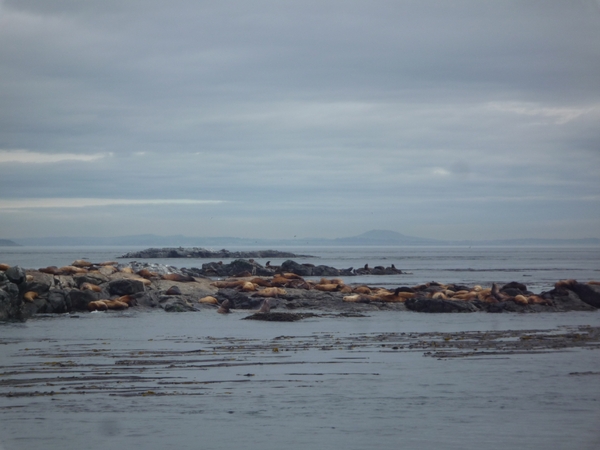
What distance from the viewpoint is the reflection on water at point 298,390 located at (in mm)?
9016

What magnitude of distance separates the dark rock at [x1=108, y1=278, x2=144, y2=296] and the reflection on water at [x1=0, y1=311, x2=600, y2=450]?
8628 millimetres

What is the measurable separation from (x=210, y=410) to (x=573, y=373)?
6984 millimetres

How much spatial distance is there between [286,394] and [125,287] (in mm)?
18357

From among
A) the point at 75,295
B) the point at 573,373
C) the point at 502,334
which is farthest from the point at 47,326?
the point at 573,373

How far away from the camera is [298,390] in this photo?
11.5 m

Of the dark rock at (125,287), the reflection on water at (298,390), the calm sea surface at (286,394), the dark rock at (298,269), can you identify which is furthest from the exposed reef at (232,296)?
the dark rock at (298,269)

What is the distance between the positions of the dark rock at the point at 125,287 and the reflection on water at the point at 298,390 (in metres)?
8.63

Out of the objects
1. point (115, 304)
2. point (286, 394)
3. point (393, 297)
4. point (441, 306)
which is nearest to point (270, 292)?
point (393, 297)

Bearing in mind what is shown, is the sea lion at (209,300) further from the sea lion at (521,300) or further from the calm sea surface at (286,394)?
the sea lion at (521,300)

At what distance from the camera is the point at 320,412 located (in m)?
10.1

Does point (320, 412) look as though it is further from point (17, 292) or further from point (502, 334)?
point (17, 292)

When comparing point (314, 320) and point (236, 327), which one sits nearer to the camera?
point (236, 327)

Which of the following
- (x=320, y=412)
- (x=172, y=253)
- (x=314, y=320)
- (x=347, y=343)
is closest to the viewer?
(x=320, y=412)

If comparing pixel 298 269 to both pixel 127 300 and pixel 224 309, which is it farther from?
pixel 224 309
